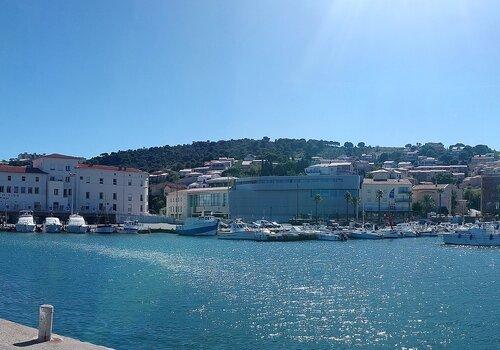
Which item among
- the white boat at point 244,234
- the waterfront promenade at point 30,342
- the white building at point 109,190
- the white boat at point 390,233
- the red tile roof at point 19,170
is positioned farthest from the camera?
the white building at point 109,190

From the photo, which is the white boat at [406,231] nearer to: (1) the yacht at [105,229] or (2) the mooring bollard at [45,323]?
(1) the yacht at [105,229]

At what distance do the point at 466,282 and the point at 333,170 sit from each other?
10156cm

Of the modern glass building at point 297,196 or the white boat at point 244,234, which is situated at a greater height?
the modern glass building at point 297,196

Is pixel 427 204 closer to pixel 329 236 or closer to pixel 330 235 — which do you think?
pixel 330 235

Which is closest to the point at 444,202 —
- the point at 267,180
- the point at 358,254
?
the point at 267,180

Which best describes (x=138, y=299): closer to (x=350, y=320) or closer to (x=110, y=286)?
(x=110, y=286)

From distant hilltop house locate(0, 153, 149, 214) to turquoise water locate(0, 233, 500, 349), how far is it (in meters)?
57.8

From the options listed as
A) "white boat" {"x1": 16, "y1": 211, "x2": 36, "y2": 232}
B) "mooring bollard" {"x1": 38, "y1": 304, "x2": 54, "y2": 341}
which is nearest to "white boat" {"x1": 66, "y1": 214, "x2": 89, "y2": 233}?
"white boat" {"x1": 16, "y1": 211, "x2": 36, "y2": 232}

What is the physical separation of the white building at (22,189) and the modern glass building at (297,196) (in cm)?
4024

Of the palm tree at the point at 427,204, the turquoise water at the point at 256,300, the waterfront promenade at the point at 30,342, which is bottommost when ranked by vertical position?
the turquoise water at the point at 256,300

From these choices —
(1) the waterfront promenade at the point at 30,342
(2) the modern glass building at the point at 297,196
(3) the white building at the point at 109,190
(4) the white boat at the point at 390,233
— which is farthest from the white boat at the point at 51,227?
(1) the waterfront promenade at the point at 30,342

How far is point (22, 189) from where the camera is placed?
11388 cm

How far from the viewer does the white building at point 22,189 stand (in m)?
113

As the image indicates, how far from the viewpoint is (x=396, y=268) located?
5184cm
